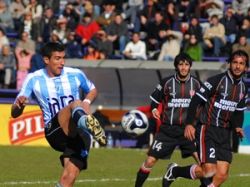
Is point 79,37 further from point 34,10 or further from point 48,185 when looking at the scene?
point 48,185

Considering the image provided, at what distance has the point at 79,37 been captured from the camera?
28391mm

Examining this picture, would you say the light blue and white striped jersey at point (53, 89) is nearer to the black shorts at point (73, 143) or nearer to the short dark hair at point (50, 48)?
the black shorts at point (73, 143)

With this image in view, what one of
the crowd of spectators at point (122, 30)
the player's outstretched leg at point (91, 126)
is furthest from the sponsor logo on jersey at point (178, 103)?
the crowd of spectators at point (122, 30)

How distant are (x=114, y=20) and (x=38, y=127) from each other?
516cm

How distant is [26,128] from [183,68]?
10028 millimetres

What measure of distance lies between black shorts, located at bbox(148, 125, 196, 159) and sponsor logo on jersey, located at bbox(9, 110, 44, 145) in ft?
31.5

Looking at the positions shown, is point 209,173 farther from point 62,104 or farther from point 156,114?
point 156,114

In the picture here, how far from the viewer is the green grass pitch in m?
15.4

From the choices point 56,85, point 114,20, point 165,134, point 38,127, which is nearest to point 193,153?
point 165,134

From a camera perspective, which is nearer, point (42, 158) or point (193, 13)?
point (42, 158)

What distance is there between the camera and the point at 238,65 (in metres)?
11.9

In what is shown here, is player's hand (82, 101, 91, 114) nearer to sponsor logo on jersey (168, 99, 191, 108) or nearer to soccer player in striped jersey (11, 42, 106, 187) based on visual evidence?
soccer player in striped jersey (11, 42, 106, 187)

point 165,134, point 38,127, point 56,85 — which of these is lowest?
point 38,127

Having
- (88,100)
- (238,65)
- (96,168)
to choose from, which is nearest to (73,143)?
(88,100)
